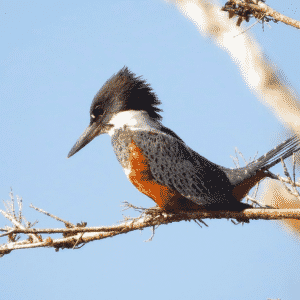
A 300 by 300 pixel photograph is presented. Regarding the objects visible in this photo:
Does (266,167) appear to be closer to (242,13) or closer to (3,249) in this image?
(242,13)

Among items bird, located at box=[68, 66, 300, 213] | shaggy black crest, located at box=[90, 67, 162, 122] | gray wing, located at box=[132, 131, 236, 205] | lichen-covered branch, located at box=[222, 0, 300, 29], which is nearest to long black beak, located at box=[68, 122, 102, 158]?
bird, located at box=[68, 66, 300, 213]

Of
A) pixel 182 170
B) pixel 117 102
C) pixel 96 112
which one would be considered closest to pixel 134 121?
pixel 117 102

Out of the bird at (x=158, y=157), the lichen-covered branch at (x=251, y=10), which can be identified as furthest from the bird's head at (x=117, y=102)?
the lichen-covered branch at (x=251, y=10)

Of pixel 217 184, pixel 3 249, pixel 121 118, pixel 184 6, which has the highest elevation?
pixel 184 6

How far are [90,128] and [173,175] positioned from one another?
4.11ft

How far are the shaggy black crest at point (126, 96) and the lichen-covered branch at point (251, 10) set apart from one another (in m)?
1.18

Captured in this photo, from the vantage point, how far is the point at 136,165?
3492mm

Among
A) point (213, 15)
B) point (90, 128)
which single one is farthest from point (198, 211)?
point (213, 15)

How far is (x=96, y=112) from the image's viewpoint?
424 cm

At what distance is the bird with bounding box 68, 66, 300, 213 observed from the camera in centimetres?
346

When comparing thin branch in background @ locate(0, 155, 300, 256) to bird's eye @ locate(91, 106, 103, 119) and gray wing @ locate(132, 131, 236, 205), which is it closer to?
gray wing @ locate(132, 131, 236, 205)

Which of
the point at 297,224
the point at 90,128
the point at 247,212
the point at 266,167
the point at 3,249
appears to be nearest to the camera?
the point at 247,212

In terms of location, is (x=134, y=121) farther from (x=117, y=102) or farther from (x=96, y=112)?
(x=96, y=112)

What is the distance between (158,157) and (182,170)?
0.85ft
